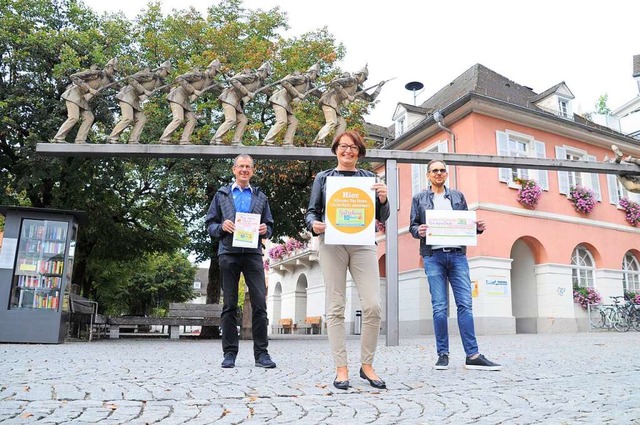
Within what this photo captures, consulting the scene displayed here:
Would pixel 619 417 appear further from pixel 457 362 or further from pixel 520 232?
pixel 520 232

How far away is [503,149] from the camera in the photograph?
22.5 metres

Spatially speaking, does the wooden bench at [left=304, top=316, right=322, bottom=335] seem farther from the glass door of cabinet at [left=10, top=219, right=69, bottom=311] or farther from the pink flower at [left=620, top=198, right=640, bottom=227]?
the glass door of cabinet at [left=10, top=219, right=69, bottom=311]

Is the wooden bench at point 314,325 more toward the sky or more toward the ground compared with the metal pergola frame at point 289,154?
more toward the ground

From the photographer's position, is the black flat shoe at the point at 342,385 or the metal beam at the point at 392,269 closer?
the black flat shoe at the point at 342,385

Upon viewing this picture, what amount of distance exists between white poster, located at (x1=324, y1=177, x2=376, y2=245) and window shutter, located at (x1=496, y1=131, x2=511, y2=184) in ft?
59.9

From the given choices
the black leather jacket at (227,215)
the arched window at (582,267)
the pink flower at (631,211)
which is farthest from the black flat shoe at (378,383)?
the pink flower at (631,211)

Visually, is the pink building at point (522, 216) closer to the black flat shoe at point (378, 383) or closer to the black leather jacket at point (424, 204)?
the black leather jacket at point (424, 204)

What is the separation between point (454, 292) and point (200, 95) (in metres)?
7.02

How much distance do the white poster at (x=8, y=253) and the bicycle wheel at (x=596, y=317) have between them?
19969 millimetres

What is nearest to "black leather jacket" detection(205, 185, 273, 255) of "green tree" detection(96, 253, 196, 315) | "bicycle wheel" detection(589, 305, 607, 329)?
"bicycle wheel" detection(589, 305, 607, 329)

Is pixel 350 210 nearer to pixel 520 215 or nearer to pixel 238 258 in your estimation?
pixel 238 258

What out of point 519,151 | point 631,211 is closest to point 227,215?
point 519,151

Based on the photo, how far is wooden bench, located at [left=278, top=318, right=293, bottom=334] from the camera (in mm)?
34859

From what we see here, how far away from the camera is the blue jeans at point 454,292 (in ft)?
19.4
